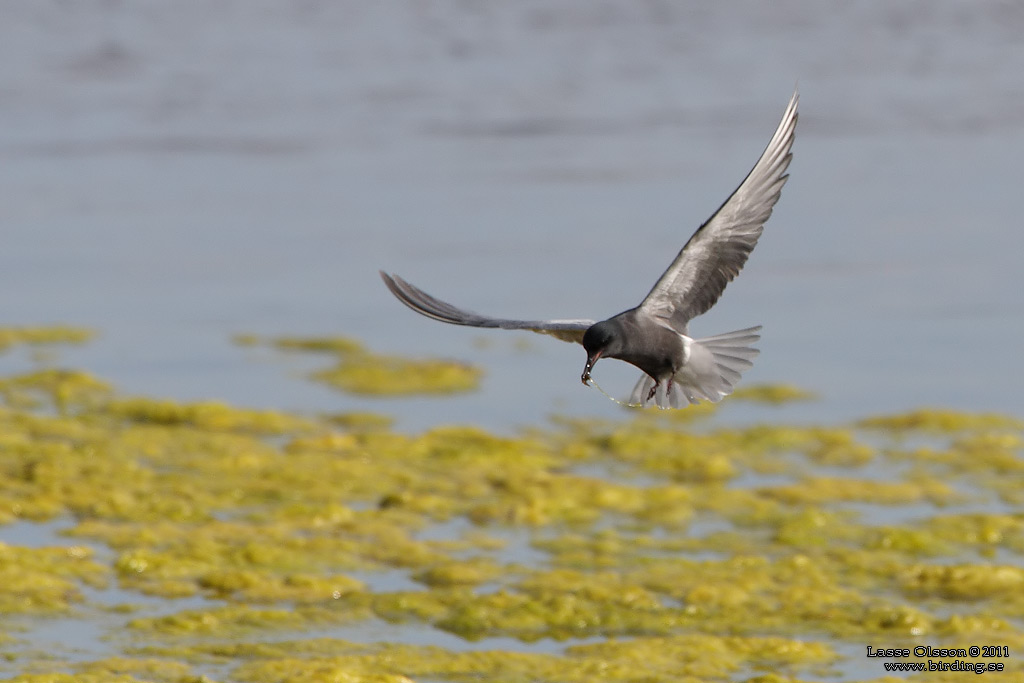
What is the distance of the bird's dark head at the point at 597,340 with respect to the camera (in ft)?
15.5

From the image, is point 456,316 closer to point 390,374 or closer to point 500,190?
point 390,374

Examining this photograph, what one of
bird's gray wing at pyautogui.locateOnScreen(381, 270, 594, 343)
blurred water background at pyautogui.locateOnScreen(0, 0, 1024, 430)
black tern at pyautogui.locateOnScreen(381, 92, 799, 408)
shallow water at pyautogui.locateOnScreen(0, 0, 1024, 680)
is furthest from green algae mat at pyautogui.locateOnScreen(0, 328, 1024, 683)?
bird's gray wing at pyautogui.locateOnScreen(381, 270, 594, 343)

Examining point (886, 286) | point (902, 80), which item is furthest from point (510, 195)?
point (902, 80)

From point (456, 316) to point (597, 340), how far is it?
1.48ft

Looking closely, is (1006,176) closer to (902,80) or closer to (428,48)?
(902,80)

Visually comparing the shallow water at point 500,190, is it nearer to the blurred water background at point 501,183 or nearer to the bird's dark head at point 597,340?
the blurred water background at point 501,183

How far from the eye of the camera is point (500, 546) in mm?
6871

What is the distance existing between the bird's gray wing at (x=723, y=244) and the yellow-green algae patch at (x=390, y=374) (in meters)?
4.08

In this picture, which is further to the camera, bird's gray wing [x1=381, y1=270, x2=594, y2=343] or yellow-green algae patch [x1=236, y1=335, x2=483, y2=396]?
yellow-green algae patch [x1=236, y1=335, x2=483, y2=396]

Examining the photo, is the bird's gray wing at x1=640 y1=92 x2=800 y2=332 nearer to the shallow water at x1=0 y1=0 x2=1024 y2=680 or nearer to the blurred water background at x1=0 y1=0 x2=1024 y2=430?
the shallow water at x1=0 y1=0 x2=1024 y2=680

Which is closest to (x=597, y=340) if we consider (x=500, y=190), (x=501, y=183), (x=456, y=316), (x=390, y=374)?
(x=456, y=316)

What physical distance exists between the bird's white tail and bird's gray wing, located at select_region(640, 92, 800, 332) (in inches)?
5.3

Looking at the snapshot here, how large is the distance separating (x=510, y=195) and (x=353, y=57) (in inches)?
263

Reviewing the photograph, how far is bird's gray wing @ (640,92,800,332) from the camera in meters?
4.83
